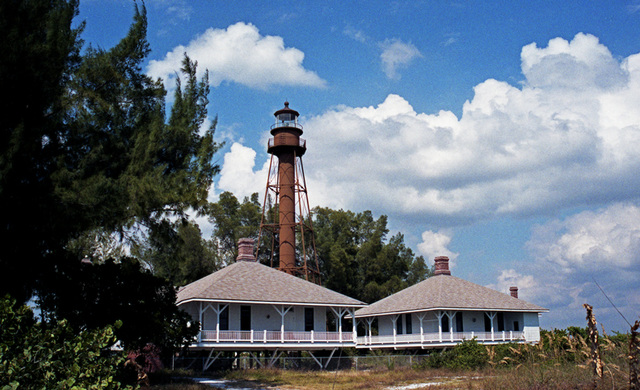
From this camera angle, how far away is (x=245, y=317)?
105 ft

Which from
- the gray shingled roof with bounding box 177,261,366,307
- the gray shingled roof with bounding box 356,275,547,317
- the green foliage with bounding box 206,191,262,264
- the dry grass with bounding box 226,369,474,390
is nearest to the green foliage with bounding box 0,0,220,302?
the dry grass with bounding box 226,369,474,390

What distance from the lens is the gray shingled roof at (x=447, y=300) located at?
35.1 m

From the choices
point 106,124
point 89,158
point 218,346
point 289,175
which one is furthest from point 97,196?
point 289,175

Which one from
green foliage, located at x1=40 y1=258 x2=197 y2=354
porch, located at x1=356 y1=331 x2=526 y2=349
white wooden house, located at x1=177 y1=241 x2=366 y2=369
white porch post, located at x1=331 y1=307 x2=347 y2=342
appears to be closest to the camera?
green foliage, located at x1=40 y1=258 x2=197 y2=354

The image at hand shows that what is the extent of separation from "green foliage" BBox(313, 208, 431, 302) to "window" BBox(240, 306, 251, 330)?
20.9 metres

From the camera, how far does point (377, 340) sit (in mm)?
37812

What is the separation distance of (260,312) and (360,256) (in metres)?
23.6

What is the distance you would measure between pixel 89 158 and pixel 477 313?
29.1m

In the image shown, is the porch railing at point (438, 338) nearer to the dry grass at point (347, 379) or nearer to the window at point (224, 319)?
the dry grass at point (347, 379)

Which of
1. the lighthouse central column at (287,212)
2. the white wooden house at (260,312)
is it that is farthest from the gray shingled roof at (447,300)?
the lighthouse central column at (287,212)

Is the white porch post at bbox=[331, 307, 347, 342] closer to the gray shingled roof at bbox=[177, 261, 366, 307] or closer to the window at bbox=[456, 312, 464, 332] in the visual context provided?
the gray shingled roof at bbox=[177, 261, 366, 307]

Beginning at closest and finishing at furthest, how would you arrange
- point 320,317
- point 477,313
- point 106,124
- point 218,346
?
point 106,124
point 218,346
point 320,317
point 477,313

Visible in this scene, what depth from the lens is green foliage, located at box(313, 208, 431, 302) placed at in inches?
2087

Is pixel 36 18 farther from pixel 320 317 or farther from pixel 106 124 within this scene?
pixel 320 317
